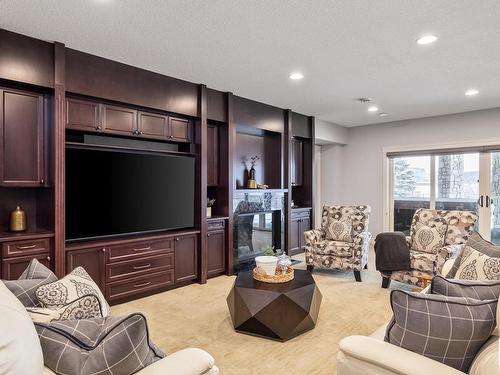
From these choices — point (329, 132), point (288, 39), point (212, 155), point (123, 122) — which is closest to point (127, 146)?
point (123, 122)

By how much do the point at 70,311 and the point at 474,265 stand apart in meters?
2.25

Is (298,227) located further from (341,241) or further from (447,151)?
(447,151)

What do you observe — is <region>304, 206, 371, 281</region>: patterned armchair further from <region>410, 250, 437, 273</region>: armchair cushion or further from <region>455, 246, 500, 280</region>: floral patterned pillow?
<region>455, 246, 500, 280</region>: floral patterned pillow

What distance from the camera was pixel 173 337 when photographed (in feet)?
9.30

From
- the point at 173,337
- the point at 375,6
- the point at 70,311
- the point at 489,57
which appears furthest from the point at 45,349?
the point at 489,57

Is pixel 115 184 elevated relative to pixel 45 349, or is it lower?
elevated

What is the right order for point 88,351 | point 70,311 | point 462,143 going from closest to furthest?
1. point 88,351
2. point 70,311
3. point 462,143

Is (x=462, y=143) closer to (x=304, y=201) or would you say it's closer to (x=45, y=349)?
(x=304, y=201)

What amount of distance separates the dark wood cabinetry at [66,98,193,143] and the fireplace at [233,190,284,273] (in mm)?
1287

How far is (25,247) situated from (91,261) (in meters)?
0.61

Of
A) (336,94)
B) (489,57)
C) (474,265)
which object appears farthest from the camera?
(336,94)

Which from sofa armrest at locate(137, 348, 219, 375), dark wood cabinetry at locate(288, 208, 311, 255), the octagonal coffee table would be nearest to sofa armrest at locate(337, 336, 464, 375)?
sofa armrest at locate(137, 348, 219, 375)

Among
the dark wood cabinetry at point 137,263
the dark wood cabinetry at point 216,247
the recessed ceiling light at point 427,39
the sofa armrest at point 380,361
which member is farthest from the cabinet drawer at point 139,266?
the recessed ceiling light at point 427,39

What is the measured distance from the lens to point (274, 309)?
107 inches
